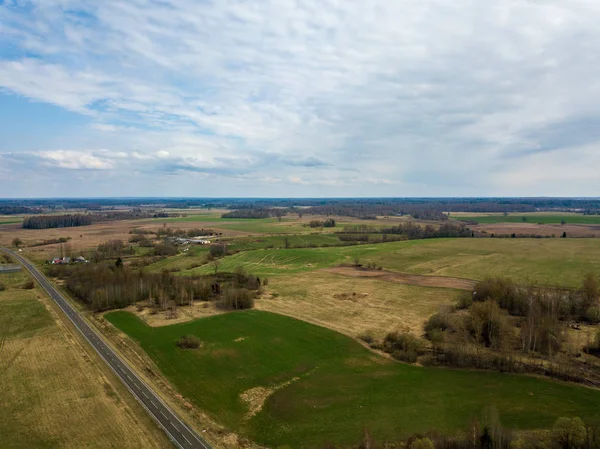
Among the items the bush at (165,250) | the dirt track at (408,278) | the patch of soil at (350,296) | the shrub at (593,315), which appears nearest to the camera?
the shrub at (593,315)

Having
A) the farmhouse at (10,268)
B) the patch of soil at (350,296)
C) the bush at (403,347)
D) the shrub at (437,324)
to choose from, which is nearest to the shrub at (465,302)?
the shrub at (437,324)

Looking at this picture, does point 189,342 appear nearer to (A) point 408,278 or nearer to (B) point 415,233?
(A) point 408,278

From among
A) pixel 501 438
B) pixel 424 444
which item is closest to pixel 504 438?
pixel 501 438

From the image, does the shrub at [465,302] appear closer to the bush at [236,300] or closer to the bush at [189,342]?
the bush at [236,300]

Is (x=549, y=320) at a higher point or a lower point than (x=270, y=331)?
higher

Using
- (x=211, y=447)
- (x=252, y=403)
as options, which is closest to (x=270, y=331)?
(x=252, y=403)

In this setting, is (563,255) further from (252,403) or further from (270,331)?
(252,403)
